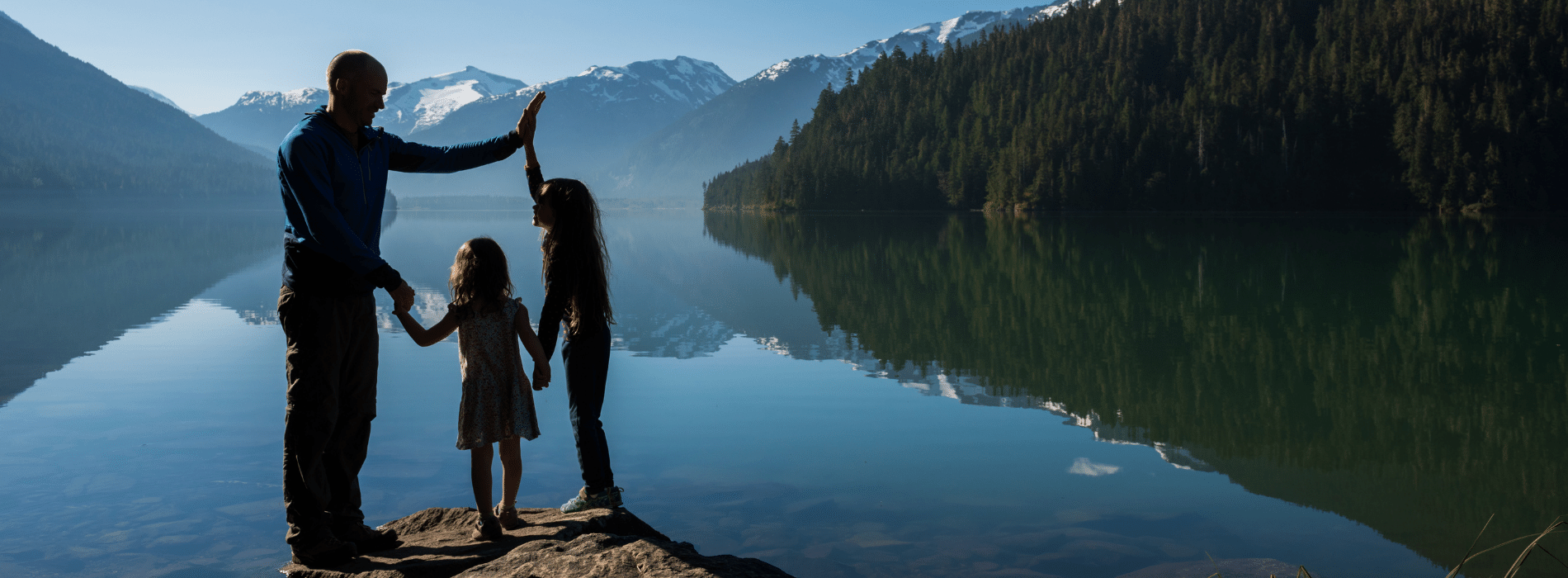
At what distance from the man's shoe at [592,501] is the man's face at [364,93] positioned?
2.45 meters

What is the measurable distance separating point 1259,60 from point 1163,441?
464ft

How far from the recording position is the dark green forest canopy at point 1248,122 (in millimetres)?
108562

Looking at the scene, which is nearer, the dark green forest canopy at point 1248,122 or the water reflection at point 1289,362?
the water reflection at point 1289,362

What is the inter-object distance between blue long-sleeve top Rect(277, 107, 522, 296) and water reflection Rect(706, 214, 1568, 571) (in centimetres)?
662

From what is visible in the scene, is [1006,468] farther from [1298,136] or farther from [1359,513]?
[1298,136]

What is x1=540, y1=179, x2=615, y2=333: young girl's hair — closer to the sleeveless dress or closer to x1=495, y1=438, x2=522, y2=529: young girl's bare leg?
the sleeveless dress

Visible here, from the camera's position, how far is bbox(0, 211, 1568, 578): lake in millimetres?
6328

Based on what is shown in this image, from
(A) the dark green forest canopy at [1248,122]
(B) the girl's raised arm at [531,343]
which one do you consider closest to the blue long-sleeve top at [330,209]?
(B) the girl's raised arm at [531,343]

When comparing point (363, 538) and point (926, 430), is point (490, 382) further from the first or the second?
point (926, 430)

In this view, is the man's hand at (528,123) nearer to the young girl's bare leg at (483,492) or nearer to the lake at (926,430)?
the young girl's bare leg at (483,492)

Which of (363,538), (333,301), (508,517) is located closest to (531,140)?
(333,301)

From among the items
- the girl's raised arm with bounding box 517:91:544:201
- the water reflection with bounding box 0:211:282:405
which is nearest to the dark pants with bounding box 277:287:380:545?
the girl's raised arm with bounding box 517:91:544:201

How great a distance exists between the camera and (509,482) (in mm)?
5148

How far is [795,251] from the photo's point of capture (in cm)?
4306
